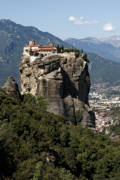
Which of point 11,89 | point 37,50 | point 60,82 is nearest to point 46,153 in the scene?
point 11,89

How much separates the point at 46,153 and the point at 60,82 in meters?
23.8

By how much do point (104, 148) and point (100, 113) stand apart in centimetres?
12288

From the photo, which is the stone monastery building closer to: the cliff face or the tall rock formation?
the cliff face

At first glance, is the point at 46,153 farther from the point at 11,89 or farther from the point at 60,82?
the point at 60,82

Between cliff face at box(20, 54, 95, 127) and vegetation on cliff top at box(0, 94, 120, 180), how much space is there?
11688mm

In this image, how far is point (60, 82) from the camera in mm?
48281

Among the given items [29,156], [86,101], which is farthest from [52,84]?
[29,156]

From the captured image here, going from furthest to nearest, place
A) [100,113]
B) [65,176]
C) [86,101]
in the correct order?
[100,113]
[86,101]
[65,176]

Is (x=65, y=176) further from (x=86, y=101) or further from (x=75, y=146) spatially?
(x=86, y=101)

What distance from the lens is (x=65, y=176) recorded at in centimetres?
2131

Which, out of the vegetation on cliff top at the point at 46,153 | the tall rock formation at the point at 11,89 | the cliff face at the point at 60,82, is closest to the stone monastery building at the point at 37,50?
the cliff face at the point at 60,82

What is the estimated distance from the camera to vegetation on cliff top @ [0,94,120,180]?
69.6 ft

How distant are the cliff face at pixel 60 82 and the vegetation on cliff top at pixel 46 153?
1169 cm

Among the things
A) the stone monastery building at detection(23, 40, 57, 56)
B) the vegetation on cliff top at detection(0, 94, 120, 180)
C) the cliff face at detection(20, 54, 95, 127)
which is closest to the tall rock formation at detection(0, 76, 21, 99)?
the cliff face at detection(20, 54, 95, 127)
